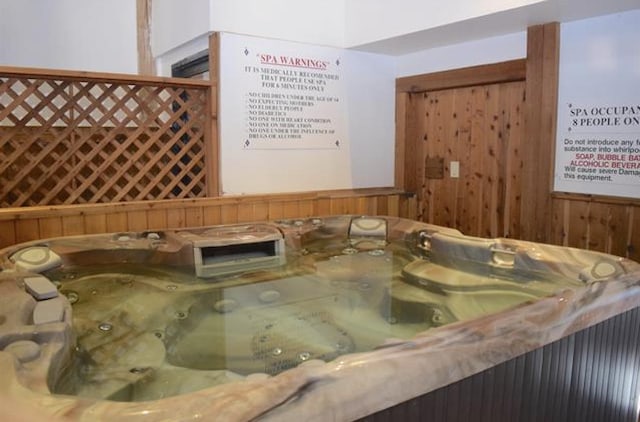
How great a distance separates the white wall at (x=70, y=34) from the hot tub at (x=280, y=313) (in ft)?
7.52

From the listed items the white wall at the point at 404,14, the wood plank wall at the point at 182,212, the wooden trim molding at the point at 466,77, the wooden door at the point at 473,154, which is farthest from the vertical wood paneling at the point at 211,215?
the wooden trim molding at the point at 466,77

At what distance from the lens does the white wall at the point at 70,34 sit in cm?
402

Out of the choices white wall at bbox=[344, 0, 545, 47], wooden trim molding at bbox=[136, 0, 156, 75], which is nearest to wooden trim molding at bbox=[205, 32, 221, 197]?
white wall at bbox=[344, 0, 545, 47]

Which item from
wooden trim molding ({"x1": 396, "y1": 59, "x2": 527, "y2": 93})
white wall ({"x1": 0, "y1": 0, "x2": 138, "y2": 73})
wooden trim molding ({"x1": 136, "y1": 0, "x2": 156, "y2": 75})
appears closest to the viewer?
wooden trim molding ({"x1": 396, "y1": 59, "x2": 527, "y2": 93})

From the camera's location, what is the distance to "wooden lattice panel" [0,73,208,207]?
113 inches

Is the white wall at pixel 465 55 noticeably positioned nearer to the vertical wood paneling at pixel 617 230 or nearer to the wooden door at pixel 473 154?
the wooden door at pixel 473 154

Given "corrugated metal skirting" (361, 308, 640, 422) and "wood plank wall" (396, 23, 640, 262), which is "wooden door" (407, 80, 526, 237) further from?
"corrugated metal skirting" (361, 308, 640, 422)

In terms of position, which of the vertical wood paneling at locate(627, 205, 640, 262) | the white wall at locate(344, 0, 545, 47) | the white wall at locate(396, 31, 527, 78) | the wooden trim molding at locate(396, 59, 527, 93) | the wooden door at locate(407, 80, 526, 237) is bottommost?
the vertical wood paneling at locate(627, 205, 640, 262)

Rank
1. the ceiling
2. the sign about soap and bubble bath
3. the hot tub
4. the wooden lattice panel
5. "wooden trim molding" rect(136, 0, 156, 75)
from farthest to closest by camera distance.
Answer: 1. "wooden trim molding" rect(136, 0, 156, 75)
2. the wooden lattice panel
3. the sign about soap and bubble bath
4. the ceiling
5. the hot tub

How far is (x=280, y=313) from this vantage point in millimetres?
2182

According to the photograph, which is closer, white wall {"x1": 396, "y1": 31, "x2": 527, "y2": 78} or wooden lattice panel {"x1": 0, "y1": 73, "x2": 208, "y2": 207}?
wooden lattice panel {"x1": 0, "y1": 73, "x2": 208, "y2": 207}

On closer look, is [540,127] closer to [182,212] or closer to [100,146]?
[182,212]

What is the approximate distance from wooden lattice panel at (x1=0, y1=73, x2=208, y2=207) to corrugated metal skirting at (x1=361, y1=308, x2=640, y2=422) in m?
2.41

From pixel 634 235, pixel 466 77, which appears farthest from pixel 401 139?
pixel 634 235
